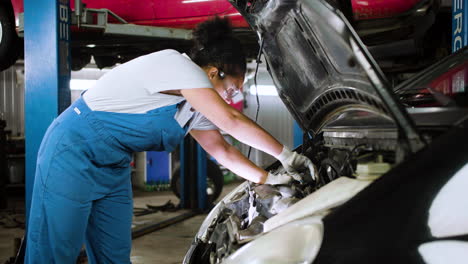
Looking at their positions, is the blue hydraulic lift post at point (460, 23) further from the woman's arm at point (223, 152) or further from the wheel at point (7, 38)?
the wheel at point (7, 38)

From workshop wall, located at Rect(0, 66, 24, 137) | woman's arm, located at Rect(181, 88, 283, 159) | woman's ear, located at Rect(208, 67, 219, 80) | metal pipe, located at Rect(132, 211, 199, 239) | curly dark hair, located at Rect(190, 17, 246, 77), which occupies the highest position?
curly dark hair, located at Rect(190, 17, 246, 77)

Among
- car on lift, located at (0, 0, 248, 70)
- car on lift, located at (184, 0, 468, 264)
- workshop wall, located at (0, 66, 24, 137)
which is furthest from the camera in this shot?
workshop wall, located at (0, 66, 24, 137)

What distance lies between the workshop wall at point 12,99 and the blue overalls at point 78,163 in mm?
7213

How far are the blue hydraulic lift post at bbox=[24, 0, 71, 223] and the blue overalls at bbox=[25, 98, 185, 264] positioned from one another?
1.18 metres

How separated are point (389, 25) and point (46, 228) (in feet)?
10.3

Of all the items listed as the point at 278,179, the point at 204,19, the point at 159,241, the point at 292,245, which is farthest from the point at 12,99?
the point at 292,245

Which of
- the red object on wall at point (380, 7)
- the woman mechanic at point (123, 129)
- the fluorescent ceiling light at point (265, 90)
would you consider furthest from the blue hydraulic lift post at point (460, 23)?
the fluorescent ceiling light at point (265, 90)

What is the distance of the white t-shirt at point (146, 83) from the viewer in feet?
5.78

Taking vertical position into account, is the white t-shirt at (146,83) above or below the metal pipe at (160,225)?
above

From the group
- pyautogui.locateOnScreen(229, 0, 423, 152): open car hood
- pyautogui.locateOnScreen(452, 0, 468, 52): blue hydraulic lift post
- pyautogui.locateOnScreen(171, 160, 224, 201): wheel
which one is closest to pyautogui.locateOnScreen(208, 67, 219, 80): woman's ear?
pyautogui.locateOnScreen(229, 0, 423, 152): open car hood

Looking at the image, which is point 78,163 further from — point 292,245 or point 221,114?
point 292,245

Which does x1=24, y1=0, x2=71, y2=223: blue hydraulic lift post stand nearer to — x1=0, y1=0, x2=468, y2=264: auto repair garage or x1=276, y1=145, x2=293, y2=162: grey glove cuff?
x1=0, y1=0, x2=468, y2=264: auto repair garage

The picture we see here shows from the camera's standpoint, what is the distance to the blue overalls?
182 centimetres

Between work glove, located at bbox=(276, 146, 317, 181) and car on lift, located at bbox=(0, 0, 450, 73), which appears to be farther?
car on lift, located at bbox=(0, 0, 450, 73)
